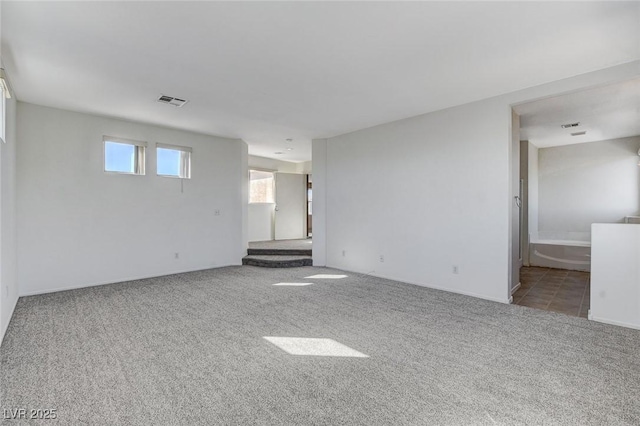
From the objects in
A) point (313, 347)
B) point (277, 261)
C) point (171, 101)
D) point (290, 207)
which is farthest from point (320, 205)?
point (313, 347)

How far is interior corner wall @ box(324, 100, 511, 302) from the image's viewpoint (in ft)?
12.9

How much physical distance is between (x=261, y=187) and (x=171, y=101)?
5145 mm

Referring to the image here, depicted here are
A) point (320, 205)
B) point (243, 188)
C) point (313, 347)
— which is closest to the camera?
point (313, 347)

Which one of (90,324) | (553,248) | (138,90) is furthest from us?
(553,248)

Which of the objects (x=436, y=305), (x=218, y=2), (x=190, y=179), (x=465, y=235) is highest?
(x=218, y=2)

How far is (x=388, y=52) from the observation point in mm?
2812

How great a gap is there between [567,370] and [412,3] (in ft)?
9.34

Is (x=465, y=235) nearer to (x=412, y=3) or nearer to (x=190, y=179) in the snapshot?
(x=412, y=3)

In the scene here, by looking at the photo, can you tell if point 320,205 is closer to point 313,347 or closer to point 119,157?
point 119,157

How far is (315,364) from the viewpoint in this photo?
7.58 ft

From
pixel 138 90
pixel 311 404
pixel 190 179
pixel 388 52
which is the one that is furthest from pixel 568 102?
pixel 190 179

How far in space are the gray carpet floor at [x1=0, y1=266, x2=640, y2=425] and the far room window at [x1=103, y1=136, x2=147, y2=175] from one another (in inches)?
85.1

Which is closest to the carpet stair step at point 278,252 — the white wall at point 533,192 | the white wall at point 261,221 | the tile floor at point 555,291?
the white wall at point 261,221

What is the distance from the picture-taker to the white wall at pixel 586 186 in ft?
20.0
